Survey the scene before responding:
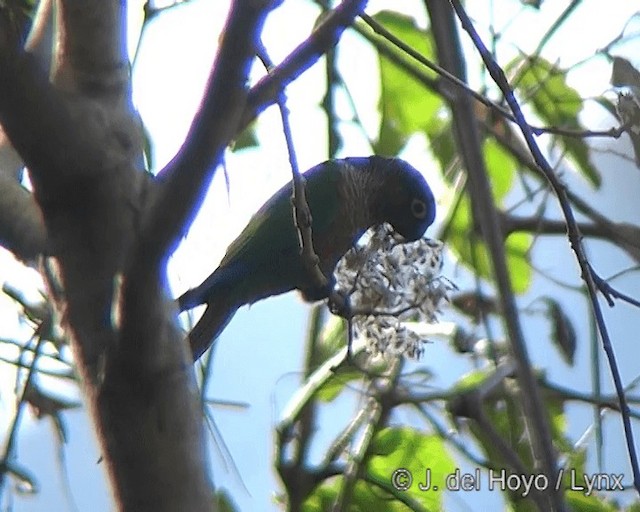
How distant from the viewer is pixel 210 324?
44.2 inches

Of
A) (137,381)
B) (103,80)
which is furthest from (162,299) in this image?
(103,80)

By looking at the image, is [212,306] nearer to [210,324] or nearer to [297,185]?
[210,324]

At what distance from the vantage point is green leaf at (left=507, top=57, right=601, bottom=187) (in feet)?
3.71

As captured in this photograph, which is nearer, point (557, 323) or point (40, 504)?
point (557, 323)

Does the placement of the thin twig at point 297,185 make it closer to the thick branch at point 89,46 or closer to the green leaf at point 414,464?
the thick branch at point 89,46

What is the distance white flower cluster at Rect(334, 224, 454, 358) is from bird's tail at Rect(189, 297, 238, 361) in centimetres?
20

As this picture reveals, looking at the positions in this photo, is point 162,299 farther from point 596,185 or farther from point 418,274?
point 596,185

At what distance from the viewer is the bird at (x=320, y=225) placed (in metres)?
1.22

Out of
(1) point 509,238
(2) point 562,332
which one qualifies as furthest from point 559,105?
(2) point 562,332

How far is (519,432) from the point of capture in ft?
3.34

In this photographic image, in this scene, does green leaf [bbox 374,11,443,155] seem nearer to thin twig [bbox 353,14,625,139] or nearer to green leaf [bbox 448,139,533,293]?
green leaf [bbox 448,139,533,293]

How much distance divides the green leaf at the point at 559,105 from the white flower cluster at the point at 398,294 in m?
0.29

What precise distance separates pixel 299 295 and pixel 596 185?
1.45ft

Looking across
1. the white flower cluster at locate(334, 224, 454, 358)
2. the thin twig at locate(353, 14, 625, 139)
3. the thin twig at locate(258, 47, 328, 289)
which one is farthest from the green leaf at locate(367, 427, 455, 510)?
the thin twig at locate(353, 14, 625, 139)
